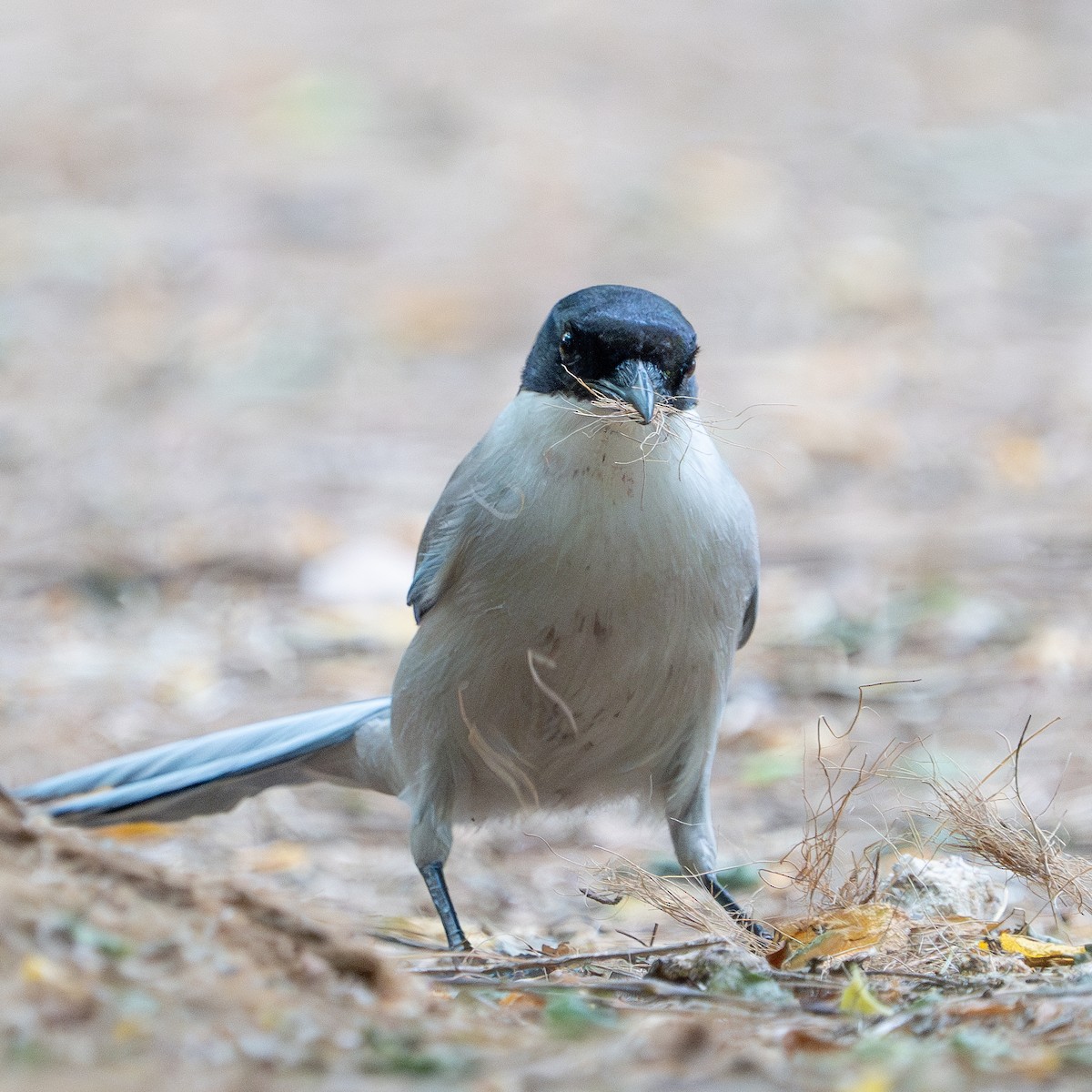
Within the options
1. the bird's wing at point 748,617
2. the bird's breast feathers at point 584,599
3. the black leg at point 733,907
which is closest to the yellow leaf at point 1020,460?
the bird's wing at point 748,617

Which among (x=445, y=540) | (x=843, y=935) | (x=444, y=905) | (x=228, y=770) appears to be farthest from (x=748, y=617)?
(x=228, y=770)

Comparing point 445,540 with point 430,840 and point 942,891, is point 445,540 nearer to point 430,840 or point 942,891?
point 430,840

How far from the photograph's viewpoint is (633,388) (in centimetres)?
374

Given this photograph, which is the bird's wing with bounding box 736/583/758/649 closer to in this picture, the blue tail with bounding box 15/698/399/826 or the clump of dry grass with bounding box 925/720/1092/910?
the clump of dry grass with bounding box 925/720/1092/910

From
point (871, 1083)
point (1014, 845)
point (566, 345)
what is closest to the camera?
point (871, 1083)

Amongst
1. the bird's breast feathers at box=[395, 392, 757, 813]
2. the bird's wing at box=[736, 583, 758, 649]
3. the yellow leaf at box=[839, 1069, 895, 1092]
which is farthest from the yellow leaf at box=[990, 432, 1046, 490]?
the yellow leaf at box=[839, 1069, 895, 1092]

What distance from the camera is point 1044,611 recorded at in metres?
6.79

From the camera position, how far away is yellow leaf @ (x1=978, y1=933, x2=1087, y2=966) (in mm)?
3361

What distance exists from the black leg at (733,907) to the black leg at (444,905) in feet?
2.00

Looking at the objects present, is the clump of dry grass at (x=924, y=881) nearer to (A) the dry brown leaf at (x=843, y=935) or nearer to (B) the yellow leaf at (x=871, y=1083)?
(A) the dry brown leaf at (x=843, y=935)

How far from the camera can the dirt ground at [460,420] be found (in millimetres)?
2750

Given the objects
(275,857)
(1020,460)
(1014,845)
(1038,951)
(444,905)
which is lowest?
(275,857)

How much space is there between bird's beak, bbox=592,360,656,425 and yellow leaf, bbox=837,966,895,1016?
1.29 m

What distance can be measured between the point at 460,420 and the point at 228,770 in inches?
181
